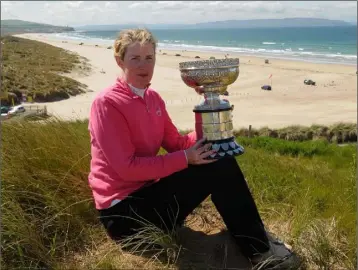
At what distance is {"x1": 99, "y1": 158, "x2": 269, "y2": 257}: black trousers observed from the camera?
2580mm

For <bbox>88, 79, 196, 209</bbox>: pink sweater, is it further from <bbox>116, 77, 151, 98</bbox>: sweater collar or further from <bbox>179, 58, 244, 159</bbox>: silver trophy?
<bbox>179, 58, 244, 159</bbox>: silver trophy

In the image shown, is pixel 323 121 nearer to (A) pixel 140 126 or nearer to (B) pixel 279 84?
(B) pixel 279 84

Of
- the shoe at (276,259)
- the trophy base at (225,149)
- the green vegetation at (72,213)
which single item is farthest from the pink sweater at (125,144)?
the shoe at (276,259)

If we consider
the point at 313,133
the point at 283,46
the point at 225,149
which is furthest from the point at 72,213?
the point at 283,46

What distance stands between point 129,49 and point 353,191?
272 centimetres

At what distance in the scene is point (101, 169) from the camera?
2.69 meters

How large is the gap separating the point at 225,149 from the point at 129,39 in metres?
0.80

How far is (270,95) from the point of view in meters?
32.1

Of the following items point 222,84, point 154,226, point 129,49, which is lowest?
point 154,226

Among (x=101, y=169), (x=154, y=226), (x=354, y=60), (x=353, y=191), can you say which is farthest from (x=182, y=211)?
(x=354, y=60)

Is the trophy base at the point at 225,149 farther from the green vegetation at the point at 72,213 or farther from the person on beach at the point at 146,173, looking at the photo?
the green vegetation at the point at 72,213

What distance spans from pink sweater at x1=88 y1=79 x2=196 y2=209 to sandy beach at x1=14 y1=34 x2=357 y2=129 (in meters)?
14.4

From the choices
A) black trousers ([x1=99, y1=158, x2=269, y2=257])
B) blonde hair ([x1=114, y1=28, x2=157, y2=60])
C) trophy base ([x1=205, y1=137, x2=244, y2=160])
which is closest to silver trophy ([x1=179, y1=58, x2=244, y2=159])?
trophy base ([x1=205, y1=137, x2=244, y2=160])

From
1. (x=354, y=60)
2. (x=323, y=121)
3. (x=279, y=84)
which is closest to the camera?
(x=323, y=121)
